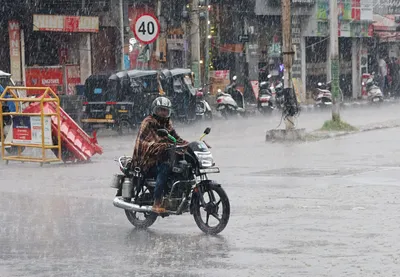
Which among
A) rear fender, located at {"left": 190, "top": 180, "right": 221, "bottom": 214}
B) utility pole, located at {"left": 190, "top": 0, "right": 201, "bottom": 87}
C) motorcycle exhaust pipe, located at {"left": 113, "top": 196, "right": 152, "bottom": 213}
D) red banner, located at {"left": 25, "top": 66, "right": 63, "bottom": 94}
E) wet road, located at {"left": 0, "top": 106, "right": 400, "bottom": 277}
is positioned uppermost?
utility pole, located at {"left": 190, "top": 0, "right": 201, "bottom": 87}

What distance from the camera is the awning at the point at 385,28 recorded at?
181ft

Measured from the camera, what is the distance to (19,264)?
9.66m

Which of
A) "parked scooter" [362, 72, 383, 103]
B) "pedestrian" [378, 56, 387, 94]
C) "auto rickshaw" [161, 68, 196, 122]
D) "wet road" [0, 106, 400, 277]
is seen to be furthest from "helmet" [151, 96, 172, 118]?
"pedestrian" [378, 56, 387, 94]

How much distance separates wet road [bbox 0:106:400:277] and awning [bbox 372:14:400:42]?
3531 cm

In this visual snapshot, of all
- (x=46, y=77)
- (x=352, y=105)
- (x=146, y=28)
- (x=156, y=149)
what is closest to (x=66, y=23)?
(x=46, y=77)

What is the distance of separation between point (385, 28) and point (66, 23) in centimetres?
2302

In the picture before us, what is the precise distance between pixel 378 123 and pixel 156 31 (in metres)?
8.48

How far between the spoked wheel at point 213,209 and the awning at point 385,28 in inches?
1760

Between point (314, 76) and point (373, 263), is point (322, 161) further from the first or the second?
point (314, 76)

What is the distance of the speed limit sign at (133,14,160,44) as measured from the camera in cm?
2575

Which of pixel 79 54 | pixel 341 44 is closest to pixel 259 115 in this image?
pixel 79 54

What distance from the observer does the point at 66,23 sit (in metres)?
37.9

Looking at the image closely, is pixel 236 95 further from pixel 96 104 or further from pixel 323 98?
pixel 96 104

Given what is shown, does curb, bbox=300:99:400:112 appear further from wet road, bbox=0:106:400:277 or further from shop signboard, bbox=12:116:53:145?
shop signboard, bbox=12:116:53:145
